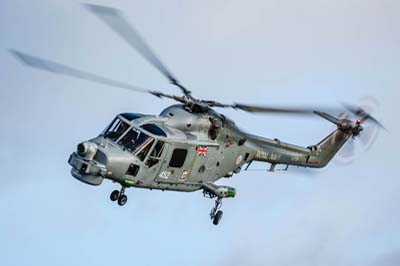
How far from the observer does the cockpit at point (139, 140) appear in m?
27.8

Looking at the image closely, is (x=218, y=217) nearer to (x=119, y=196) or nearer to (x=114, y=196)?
(x=119, y=196)

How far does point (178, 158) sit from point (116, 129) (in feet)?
7.48

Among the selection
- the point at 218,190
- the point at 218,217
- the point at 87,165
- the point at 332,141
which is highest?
the point at 332,141

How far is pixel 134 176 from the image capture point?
27.8 meters

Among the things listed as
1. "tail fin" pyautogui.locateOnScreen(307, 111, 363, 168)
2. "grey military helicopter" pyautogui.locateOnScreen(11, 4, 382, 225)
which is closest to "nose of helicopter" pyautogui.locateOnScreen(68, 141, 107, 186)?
"grey military helicopter" pyautogui.locateOnScreen(11, 4, 382, 225)

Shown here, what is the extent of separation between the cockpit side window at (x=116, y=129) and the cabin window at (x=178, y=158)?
1.85 meters

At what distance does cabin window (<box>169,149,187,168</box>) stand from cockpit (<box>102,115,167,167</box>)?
2.17 feet

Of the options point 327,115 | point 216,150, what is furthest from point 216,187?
point 327,115

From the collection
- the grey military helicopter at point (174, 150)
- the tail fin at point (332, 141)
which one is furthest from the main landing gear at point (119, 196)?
the tail fin at point (332, 141)

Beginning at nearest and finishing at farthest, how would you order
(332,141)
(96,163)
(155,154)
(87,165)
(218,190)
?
(87,165), (96,163), (155,154), (218,190), (332,141)

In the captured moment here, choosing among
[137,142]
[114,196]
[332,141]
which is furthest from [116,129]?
[332,141]

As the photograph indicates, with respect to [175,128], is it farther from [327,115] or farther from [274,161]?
[327,115]

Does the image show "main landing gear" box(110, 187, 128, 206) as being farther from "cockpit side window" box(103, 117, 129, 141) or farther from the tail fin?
the tail fin

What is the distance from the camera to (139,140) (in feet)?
91.6
